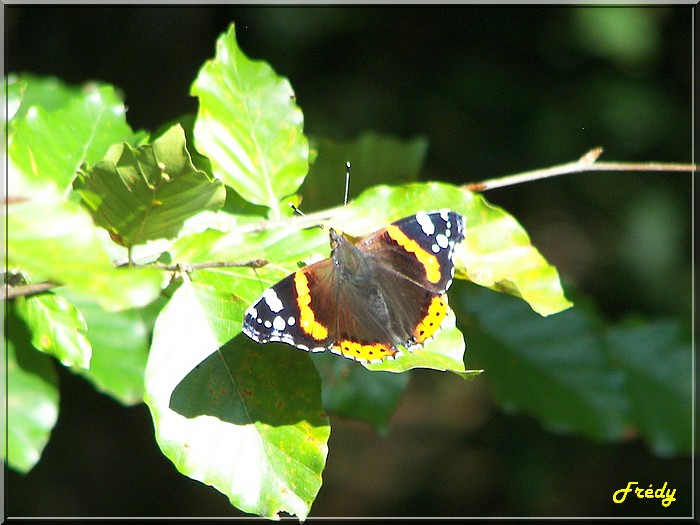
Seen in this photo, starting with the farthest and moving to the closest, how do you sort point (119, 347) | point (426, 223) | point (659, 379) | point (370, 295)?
point (659, 379), point (119, 347), point (370, 295), point (426, 223)

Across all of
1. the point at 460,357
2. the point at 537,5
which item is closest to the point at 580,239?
the point at 537,5

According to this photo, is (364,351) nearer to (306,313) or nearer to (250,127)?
(306,313)

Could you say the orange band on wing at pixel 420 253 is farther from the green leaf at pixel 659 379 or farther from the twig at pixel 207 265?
the green leaf at pixel 659 379

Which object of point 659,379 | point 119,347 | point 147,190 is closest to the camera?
point 147,190

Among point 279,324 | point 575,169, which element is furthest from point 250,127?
point 575,169

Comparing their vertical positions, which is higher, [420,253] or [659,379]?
[420,253]

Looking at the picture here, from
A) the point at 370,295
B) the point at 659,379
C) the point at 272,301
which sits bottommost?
the point at 659,379
